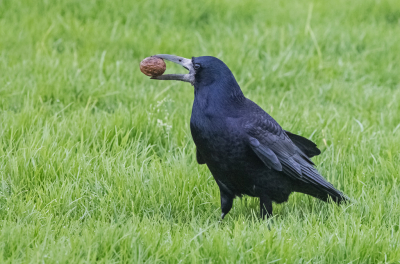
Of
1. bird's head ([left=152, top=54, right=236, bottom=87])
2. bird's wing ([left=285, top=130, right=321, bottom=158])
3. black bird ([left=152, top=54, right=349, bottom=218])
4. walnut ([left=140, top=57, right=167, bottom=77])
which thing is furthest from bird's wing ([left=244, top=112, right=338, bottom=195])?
walnut ([left=140, top=57, right=167, bottom=77])

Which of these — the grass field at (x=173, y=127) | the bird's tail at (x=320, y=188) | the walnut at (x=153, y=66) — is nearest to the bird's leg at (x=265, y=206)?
the grass field at (x=173, y=127)

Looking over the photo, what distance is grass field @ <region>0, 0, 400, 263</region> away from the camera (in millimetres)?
2414

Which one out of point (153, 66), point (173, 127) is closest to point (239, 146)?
point (153, 66)

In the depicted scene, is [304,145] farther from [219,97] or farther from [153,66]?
[153,66]

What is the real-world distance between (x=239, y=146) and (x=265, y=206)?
44 cm

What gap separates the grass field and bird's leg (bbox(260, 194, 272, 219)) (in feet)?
0.46

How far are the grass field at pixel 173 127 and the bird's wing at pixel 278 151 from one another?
21 cm

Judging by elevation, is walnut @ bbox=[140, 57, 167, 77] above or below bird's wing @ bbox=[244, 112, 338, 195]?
above

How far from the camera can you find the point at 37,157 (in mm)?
3213

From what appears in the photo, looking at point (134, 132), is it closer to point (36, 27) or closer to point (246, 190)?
point (246, 190)

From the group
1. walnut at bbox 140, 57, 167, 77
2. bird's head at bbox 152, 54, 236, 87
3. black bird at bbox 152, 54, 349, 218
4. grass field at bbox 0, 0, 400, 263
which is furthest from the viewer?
walnut at bbox 140, 57, 167, 77

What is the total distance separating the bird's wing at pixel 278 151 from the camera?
9.32 feet

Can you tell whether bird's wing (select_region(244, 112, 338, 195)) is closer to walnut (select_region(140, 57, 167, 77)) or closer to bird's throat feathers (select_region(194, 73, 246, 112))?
bird's throat feathers (select_region(194, 73, 246, 112))

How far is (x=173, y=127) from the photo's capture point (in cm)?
392
